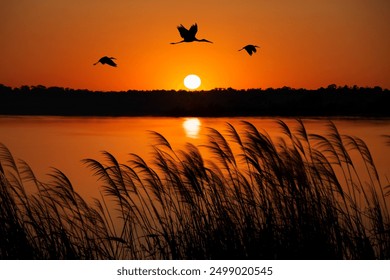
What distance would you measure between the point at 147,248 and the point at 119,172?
67 cm

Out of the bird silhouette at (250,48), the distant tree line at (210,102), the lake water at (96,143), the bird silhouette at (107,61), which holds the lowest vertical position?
the lake water at (96,143)

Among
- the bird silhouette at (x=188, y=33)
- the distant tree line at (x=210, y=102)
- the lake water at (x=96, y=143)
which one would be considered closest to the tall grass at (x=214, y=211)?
the lake water at (x=96, y=143)

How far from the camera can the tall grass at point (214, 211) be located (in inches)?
177

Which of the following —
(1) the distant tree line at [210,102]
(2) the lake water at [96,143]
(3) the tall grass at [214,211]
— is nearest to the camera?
(3) the tall grass at [214,211]

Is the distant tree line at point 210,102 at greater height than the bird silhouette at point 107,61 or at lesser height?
lesser

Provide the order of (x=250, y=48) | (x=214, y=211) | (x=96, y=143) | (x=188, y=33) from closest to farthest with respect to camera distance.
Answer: (x=214, y=211), (x=188, y=33), (x=250, y=48), (x=96, y=143)

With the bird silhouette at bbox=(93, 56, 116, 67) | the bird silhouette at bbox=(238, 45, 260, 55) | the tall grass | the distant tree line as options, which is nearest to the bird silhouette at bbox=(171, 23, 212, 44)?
the bird silhouette at bbox=(238, 45, 260, 55)

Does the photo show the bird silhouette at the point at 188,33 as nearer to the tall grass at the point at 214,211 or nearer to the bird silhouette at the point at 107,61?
the bird silhouette at the point at 107,61

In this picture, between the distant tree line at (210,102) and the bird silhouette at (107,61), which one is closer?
the bird silhouette at (107,61)

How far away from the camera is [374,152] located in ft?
30.0

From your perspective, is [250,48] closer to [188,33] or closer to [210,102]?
[188,33]

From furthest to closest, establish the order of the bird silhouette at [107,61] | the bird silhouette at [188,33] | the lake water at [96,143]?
the lake water at [96,143] < the bird silhouette at [107,61] < the bird silhouette at [188,33]

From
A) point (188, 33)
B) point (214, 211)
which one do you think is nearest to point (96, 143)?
point (188, 33)

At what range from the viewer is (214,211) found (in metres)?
4.82
